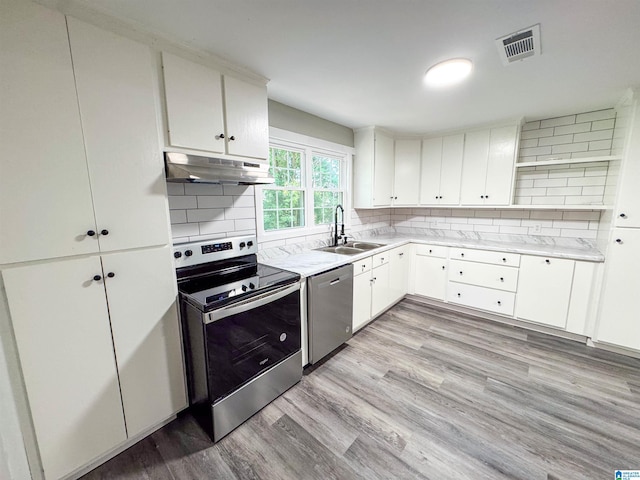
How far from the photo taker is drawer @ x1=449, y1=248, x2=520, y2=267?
2846mm

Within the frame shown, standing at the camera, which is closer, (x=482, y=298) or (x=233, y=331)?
(x=233, y=331)

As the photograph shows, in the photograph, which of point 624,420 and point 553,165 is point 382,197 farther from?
point 624,420

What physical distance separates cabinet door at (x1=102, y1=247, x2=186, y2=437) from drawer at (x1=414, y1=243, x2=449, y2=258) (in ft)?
9.71

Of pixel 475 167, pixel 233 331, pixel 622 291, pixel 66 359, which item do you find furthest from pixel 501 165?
pixel 66 359

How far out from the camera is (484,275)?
3.04m

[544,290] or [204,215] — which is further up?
[204,215]

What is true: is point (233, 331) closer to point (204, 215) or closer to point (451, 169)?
point (204, 215)

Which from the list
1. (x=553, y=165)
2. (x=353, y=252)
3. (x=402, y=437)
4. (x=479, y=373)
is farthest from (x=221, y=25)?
(x=553, y=165)

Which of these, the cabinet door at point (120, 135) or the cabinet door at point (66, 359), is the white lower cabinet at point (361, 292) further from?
the cabinet door at point (66, 359)

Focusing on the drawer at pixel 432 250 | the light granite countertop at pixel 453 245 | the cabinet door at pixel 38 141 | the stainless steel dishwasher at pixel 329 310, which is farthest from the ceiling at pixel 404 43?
the drawer at pixel 432 250

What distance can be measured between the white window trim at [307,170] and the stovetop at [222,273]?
332 mm

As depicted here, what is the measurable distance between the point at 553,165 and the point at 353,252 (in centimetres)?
250

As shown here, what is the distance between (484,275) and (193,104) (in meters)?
3.34

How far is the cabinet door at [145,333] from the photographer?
138cm
